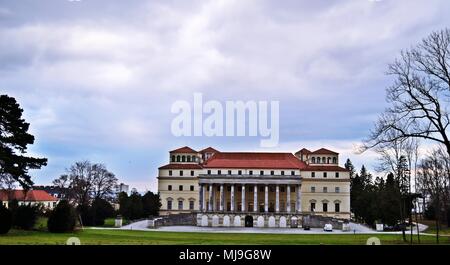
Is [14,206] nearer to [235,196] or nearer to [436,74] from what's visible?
[436,74]

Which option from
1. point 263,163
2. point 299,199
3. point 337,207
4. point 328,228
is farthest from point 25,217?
point 337,207

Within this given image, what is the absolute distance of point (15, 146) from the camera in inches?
681

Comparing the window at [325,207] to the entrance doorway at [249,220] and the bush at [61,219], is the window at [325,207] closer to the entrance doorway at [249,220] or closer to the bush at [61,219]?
the entrance doorway at [249,220]

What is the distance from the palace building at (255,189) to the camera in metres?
63.9

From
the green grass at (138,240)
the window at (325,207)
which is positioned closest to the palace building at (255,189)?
the window at (325,207)

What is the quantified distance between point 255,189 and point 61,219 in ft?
158

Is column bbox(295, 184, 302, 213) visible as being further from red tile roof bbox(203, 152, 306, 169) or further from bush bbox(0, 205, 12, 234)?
bush bbox(0, 205, 12, 234)

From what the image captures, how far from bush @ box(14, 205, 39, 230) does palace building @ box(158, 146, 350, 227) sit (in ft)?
124

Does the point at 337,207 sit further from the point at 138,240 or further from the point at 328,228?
the point at 138,240

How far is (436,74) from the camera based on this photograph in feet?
49.2

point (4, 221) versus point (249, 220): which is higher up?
point (4, 221)

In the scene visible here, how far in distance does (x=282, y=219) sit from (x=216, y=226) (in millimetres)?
8477
